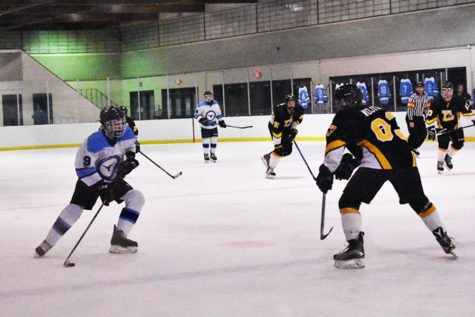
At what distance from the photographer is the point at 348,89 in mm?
4438

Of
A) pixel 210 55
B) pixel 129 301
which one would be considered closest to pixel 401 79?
pixel 210 55

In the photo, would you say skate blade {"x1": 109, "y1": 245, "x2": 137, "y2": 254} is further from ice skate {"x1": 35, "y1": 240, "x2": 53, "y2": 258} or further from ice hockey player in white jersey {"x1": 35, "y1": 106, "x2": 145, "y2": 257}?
ice skate {"x1": 35, "y1": 240, "x2": 53, "y2": 258}

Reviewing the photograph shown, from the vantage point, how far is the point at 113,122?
4.79 m

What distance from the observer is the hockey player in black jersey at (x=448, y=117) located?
10109 millimetres

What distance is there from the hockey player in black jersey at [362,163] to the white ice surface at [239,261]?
0.20 meters

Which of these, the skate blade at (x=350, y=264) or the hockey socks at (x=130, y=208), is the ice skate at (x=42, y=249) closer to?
the hockey socks at (x=130, y=208)

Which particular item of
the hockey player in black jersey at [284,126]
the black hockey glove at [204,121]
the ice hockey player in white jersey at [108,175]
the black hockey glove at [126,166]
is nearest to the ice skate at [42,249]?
the ice hockey player in white jersey at [108,175]

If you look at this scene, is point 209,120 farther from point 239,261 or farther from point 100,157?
point 239,261

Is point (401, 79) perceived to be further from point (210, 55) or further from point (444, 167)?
point (444, 167)

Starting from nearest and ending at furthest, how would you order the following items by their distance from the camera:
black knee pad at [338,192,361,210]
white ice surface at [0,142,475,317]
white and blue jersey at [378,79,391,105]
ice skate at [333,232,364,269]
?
white ice surface at [0,142,475,317]
ice skate at [333,232,364,269]
black knee pad at [338,192,361,210]
white and blue jersey at [378,79,391,105]

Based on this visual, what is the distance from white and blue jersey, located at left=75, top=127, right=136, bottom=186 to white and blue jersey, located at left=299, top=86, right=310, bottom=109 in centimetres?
1601

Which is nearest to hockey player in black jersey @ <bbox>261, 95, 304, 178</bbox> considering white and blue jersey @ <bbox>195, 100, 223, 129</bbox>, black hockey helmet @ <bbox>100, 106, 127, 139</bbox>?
white and blue jersey @ <bbox>195, 100, 223, 129</bbox>

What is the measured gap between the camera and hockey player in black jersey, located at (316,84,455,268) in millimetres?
4316

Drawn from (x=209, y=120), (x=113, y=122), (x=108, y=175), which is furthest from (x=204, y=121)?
(x=113, y=122)
